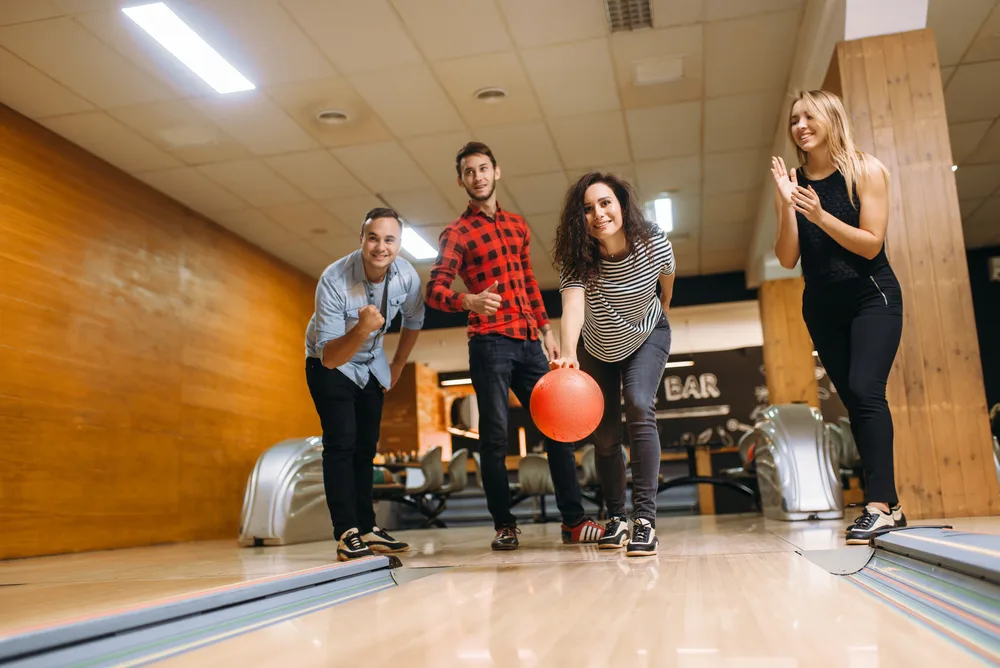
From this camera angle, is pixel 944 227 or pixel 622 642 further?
pixel 944 227

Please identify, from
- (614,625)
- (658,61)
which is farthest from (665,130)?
(614,625)

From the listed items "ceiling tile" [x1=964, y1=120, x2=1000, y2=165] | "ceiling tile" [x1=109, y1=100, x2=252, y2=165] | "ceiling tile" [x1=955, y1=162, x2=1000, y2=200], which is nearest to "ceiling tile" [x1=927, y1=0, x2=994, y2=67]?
"ceiling tile" [x1=964, y1=120, x2=1000, y2=165]

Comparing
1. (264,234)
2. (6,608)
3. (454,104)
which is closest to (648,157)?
(454,104)

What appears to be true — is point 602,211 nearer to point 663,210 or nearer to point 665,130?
point 665,130

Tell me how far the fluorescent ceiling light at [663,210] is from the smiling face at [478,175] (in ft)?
16.9

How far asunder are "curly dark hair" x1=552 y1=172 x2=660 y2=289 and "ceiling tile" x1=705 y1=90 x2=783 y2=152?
12.3 ft

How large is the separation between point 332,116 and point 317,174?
3.60 ft

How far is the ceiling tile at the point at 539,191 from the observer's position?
744 cm

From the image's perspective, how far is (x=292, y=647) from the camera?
4.02 feet

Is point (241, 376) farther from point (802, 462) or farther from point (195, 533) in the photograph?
point (802, 462)

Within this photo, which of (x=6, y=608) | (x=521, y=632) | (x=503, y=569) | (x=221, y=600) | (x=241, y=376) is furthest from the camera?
(x=241, y=376)

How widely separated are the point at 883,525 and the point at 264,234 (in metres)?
7.33

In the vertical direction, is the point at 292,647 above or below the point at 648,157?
below

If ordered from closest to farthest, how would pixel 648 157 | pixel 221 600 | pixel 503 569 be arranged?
pixel 221 600 → pixel 503 569 → pixel 648 157
